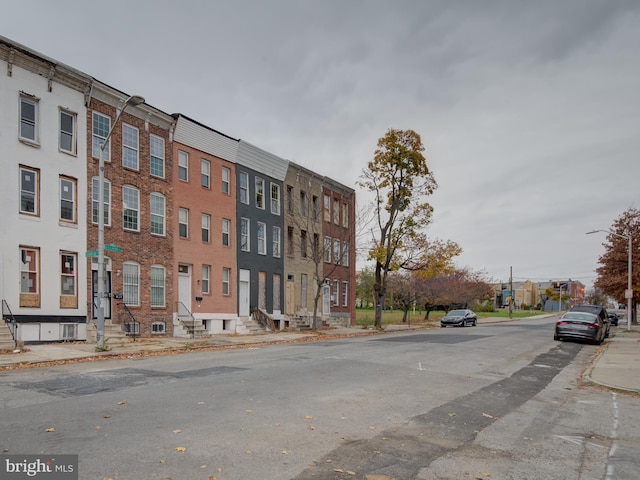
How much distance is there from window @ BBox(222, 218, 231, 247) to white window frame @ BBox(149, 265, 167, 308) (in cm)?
503

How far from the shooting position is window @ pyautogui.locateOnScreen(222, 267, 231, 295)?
3073cm

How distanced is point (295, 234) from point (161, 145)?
12.9m

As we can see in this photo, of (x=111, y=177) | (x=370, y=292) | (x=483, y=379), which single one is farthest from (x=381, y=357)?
(x=370, y=292)

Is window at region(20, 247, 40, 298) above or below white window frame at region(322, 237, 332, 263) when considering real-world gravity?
below

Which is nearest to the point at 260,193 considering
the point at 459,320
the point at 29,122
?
the point at 29,122

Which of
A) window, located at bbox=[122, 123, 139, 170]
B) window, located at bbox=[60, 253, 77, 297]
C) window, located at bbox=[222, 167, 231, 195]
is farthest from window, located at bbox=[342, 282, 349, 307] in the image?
window, located at bbox=[60, 253, 77, 297]

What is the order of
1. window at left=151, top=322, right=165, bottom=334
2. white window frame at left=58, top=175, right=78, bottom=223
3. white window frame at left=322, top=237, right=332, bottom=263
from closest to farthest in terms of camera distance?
white window frame at left=58, top=175, right=78, bottom=223
window at left=151, top=322, right=165, bottom=334
white window frame at left=322, top=237, right=332, bottom=263

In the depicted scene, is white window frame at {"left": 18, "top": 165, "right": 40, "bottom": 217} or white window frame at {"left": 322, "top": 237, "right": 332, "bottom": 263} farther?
white window frame at {"left": 322, "top": 237, "right": 332, "bottom": 263}

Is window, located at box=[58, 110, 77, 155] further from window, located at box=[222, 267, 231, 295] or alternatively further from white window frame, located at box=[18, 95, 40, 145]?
window, located at box=[222, 267, 231, 295]

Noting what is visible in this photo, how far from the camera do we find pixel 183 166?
28281 mm

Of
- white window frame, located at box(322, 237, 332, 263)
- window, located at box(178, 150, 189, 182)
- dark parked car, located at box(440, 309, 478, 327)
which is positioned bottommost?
dark parked car, located at box(440, 309, 478, 327)

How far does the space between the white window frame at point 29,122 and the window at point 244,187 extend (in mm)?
12711

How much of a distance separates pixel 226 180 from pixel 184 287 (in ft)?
22.8

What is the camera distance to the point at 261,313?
32.6 meters
